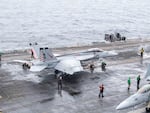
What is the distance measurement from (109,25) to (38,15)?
3752 cm

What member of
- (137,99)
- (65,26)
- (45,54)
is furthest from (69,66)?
(65,26)

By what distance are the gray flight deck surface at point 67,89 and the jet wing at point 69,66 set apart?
5.06 ft

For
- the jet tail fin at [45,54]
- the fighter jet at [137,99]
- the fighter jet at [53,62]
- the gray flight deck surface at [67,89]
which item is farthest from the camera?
the jet tail fin at [45,54]

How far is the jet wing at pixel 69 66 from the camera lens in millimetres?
45031

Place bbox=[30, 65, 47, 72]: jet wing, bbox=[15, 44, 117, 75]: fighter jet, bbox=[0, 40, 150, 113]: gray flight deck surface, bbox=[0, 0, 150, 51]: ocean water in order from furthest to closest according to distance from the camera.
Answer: bbox=[0, 0, 150, 51]: ocean water, bbox=[15, 44, 117, 75]: fighter jet, bbox=[30, 65, 47, 72]: jet wing, bbox=[0, 40, 150, 113]: gray flight deck surface

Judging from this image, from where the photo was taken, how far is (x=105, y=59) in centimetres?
5691

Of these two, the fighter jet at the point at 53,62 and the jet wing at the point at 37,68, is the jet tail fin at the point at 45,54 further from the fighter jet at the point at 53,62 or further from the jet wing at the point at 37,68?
the jet wing at the point at 37,68

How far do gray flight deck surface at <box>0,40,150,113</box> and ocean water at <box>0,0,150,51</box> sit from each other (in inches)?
1053

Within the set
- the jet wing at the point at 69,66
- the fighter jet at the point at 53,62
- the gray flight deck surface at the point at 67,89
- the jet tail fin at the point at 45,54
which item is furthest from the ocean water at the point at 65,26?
the jet tail fin at the point at 45,54

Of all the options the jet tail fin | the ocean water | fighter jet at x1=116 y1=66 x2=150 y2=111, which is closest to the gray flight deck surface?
fighter jet at x1=116 y1=66 x2=150 y2=111

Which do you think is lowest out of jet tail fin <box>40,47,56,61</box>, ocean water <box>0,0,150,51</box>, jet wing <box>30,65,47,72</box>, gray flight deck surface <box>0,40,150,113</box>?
gray flight deck surface <box>0,40,150,113</box>

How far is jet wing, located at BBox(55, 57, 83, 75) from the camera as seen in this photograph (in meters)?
45.0

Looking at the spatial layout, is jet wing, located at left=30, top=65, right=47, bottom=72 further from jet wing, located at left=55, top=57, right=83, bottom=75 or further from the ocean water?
the ocean water

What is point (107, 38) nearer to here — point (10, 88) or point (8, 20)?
point (10, 88)
